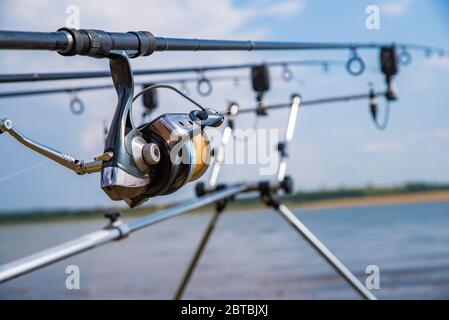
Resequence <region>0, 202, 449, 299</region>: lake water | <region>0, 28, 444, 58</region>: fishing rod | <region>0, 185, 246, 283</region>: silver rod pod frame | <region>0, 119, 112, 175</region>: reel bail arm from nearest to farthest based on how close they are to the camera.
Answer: <region>0, 28, 444, 58</region>: fishing rod → <region>0, 119, 112, 175</region>: reel bail arm → <region>0, 185, 246, 283</region>: silver rod pod frame → <region>0, 202, 449, 299</region>: lake water

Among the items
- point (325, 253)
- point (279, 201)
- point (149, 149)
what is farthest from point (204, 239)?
point (149, 149)

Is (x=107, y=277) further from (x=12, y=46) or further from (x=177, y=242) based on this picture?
(x=12, y=46)

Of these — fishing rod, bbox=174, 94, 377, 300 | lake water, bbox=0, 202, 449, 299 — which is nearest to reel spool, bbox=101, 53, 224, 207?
fishing rod, bbox=174, 94, 377, 300

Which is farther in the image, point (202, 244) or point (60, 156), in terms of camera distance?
point (202, 244)

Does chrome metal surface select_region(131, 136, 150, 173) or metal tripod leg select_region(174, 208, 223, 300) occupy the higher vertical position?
chrome metal surface select_region(131, 136, 150, 173)

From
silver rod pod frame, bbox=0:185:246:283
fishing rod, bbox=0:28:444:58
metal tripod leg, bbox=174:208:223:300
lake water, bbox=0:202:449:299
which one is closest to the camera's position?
fishing rod, bbox=0:28:444:58

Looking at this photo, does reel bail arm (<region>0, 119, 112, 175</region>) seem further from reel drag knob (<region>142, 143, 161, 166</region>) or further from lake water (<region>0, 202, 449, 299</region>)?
lake water (<region>0, 202, 449, 299</region>)

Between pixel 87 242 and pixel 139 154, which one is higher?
pixel 139 154

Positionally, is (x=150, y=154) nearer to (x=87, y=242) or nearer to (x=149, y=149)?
(x=149, y=149)
